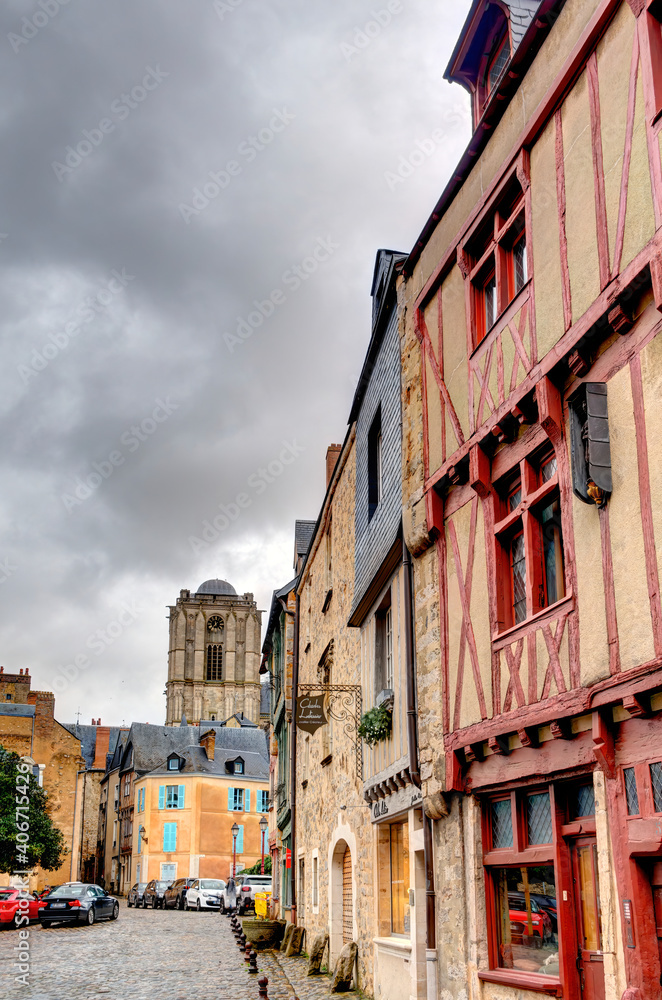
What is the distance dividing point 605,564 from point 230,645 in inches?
3453

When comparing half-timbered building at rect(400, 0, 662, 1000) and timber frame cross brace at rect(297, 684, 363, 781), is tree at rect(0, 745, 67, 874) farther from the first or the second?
half-timbered building at rect(400, 0, 662, 1000)

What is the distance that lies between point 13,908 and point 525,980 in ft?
71.7

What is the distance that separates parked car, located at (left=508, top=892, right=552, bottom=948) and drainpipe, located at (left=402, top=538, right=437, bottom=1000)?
4.40 feet

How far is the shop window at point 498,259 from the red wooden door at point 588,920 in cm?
370

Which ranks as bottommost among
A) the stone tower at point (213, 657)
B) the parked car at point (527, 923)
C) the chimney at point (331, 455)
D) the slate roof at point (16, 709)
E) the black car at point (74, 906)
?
the black car at point (74, 906)

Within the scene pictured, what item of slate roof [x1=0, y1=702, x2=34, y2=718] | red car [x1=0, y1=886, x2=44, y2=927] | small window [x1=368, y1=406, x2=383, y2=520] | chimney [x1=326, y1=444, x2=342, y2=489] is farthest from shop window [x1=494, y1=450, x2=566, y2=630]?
slate roof [x1=0, y1=702, x2=34, y2=718]

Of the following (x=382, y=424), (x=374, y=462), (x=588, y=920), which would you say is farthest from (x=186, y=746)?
(x=588, y=920)

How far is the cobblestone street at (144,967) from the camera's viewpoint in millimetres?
11820

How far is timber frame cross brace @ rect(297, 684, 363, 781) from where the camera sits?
12000 millimetres

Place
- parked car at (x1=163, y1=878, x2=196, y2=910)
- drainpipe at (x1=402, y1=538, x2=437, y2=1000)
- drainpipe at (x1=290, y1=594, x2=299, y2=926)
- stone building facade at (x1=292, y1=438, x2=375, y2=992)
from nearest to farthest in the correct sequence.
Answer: drainpipe at (x1=402, y1=538, x2=437, y2=1000) < stone building facade at (x1=292, y1=438, x2=375, y2=992) < drainpipe at (x1=290, y1=594, x2=299, y2=926) < parked car at (x1=163, y1=878, x2=196, y2=910)

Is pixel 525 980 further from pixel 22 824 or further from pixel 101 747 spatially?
pixel 101 747

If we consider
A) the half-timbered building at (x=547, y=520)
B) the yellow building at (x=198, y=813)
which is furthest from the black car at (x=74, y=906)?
the half-timbered building at (x=547, y=520)

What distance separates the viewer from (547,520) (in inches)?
255

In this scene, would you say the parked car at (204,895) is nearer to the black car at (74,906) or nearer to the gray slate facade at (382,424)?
the black car at (74,906)
